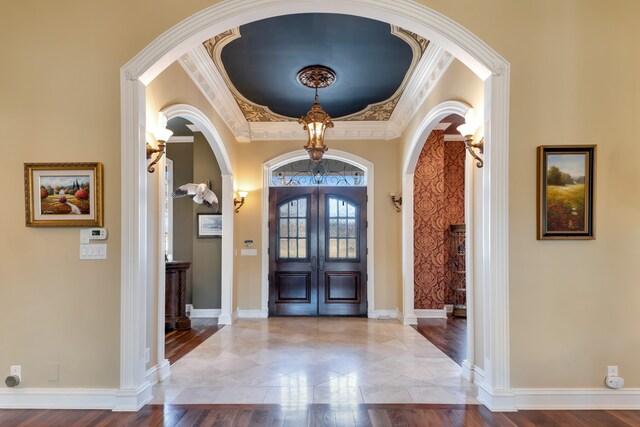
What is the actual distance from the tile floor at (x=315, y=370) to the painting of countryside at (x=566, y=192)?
163 centimetres

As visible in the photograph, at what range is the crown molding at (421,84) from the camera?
153 inches

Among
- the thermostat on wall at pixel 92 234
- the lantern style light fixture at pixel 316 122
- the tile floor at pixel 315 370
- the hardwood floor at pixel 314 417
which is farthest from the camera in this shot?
the lantern style light fixture at pixel 316 122

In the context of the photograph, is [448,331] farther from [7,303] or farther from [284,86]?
[7,303]

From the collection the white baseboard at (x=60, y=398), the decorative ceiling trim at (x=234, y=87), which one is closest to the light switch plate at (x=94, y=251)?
the white baseboard at (x=60, y=398)

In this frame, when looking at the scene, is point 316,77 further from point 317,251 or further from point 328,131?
point 317,251

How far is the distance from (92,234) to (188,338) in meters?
2.69

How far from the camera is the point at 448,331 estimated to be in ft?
18.0

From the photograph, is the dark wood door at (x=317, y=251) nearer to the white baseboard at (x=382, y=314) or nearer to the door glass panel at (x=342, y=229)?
the door glass panel at (x=342, y=229)

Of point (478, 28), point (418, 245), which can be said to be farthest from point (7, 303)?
point (418, 245)

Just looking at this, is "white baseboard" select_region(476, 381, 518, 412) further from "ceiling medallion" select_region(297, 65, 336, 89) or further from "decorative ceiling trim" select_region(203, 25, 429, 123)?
"ceiling medallion" select_region(297, 65, 336, 89)

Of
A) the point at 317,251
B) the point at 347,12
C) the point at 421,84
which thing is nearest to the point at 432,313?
the point at 317,251

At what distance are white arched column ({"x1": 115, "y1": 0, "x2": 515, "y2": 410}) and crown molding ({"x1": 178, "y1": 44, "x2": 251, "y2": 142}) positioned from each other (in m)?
0.89

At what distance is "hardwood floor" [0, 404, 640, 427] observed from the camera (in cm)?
259

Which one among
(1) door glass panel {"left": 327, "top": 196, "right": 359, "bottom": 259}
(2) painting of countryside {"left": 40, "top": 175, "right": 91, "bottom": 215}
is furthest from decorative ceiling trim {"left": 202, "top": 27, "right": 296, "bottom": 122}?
(2) painting of countryside {"left": 40, "top": 175, "right": 91, "bottom": 215}
